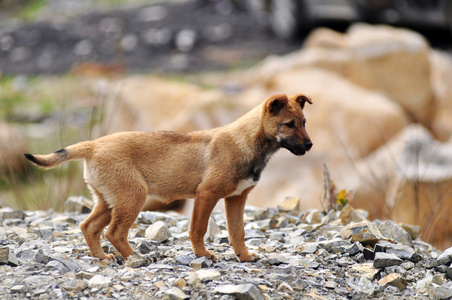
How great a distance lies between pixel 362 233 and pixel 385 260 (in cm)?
46

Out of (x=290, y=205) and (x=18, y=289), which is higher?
(x=18, y=289)

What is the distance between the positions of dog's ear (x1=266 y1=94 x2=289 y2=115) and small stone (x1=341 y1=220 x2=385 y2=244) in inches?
60.6

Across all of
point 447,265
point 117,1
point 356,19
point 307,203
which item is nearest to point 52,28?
point 117,1

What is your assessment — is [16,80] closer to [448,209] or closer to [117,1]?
[117,1]

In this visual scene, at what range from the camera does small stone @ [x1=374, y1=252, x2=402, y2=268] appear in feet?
17.6

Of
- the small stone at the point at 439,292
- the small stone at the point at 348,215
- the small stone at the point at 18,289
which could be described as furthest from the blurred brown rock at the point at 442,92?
the small stone at the point at 18,289

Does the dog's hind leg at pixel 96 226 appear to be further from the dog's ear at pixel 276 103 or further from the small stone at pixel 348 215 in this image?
the small stone at pixel 348 215

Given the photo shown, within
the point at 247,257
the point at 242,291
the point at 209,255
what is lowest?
the point at 247,257

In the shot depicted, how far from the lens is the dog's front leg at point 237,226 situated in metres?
5.40

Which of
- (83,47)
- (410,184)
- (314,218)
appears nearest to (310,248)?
(314,218)

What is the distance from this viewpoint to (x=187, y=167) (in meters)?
5.29

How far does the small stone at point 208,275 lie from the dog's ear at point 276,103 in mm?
1443

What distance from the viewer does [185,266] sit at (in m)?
5.07

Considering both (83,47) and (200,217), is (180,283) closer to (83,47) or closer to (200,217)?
(200,217)
